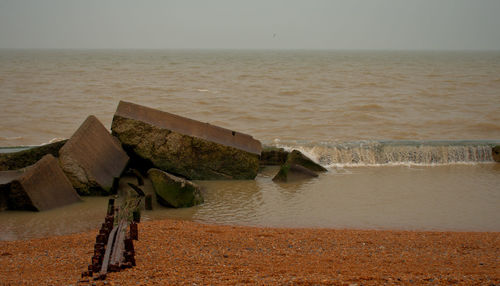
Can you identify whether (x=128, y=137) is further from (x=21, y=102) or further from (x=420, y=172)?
(x=21, y=102)

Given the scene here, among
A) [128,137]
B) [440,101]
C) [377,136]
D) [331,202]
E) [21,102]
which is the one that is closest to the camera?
[331,202]

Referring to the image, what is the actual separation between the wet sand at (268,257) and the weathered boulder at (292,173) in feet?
10.4

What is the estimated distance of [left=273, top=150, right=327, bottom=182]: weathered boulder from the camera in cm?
1030

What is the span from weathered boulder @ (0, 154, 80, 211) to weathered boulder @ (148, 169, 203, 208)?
136 cm

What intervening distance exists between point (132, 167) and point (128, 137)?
72cm

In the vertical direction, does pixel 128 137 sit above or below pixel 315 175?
above

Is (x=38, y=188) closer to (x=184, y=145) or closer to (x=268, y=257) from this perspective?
(x=184, y=145)

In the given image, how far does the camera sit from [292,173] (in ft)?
34.4

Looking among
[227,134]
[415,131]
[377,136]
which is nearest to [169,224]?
[227,134]

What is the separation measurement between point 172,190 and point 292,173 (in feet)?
9.80

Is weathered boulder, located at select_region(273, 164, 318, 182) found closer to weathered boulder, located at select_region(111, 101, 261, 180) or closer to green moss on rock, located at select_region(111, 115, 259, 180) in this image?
weathered boulder, located at select_region(111, 101, 261, 180)

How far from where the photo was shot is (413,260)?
571 centimetres

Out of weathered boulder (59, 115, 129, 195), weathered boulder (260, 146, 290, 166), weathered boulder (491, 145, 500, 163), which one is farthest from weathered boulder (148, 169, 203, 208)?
weathered boulder (491, 145, 500, 163)

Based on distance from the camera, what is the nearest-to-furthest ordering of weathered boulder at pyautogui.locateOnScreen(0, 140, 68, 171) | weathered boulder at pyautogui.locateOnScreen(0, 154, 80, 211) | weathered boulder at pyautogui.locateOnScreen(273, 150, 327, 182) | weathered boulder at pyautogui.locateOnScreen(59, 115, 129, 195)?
weathered boulder at pyautogui.locateOnScreen(0, 154, 80, 211) → weathered boulder at pyautogui.locateOnScreen(59, 115, 129, 195) → weathered boulder at pyautogui.locateOnScreen(0, 140, 68, 171) → weathered boulder at pyautogui.locateOnScreen(273, 150, 327, 182)
